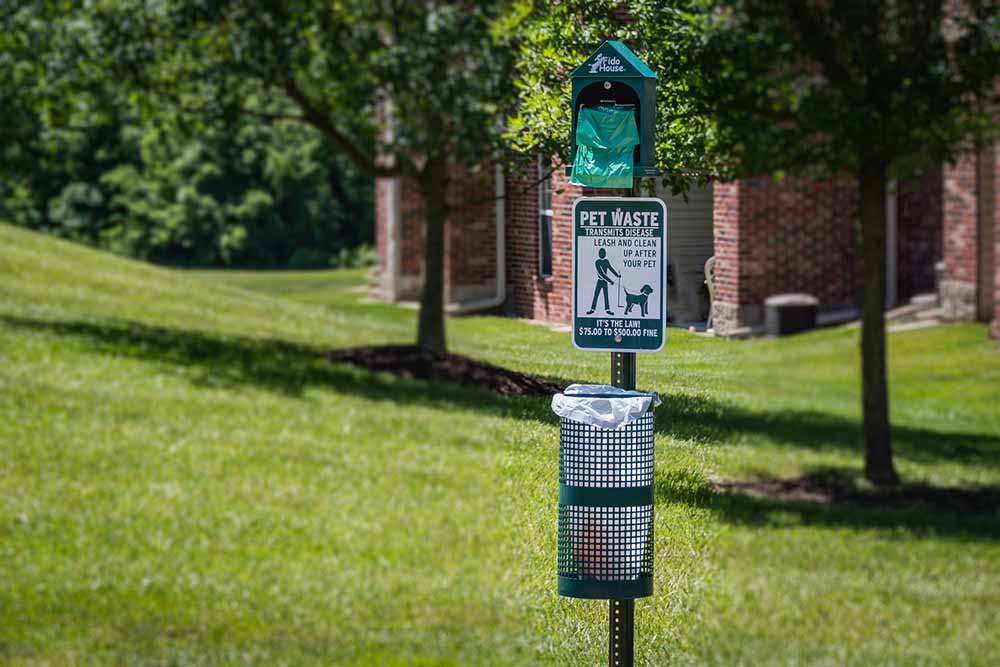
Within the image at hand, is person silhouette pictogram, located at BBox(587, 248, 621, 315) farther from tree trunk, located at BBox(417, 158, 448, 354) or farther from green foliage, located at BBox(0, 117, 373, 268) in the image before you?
green foliage, located at BBox(0, 117, 373, 268)

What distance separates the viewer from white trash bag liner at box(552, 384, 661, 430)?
5.94ft

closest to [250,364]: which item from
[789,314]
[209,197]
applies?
[789,314]

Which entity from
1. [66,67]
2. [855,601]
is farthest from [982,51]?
[66,67]

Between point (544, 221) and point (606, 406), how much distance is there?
386mm

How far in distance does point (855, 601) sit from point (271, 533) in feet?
13.3

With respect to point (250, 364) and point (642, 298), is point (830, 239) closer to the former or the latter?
point (250, 364)

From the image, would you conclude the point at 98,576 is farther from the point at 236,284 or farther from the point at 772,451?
the point at 236,284

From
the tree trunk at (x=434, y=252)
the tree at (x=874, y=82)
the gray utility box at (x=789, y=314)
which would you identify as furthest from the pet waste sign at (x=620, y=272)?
the gray utility box at (x=789, y=314)

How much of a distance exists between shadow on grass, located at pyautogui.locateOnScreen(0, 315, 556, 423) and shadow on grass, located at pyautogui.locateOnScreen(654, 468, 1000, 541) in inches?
149

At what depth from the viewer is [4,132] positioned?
20188mm

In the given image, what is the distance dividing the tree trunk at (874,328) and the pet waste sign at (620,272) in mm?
8498

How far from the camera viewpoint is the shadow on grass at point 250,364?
603 inches

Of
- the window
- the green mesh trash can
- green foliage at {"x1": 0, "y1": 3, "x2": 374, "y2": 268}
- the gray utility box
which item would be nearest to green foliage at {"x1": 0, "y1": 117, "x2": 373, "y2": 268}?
green foliage at {"x1": 0, "y1": 3, "x2": 374, "y2": 268}

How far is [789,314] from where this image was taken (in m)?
21.1
